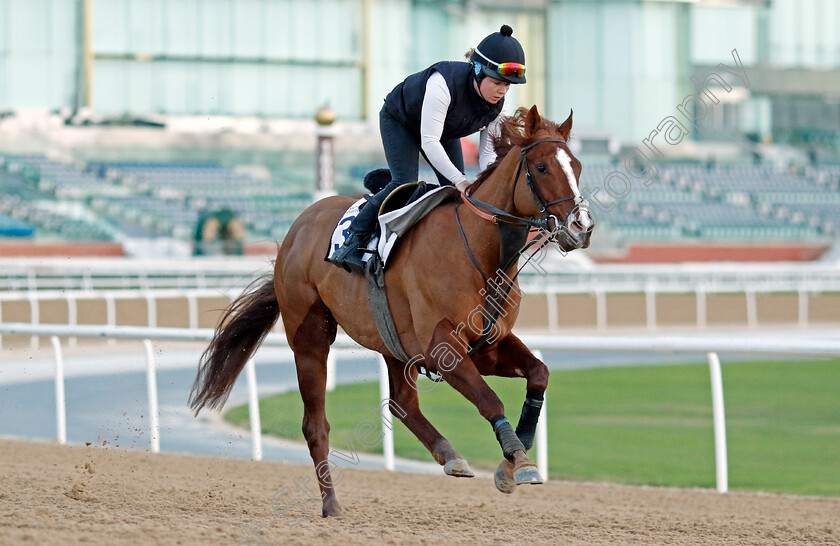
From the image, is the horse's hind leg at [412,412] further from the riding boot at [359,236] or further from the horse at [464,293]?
the riding boot at [359,236]

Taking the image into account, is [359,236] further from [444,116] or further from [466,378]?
[466,378]

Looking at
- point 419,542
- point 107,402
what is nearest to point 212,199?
point 107,402

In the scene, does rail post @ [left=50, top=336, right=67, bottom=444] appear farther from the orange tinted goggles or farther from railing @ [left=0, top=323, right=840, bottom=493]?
the orange tinted goggles

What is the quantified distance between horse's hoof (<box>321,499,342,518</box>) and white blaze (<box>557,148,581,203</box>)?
188 cm

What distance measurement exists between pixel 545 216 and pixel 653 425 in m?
5.69

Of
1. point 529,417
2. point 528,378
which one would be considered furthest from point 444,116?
point 529,417

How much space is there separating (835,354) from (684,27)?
32.2 m

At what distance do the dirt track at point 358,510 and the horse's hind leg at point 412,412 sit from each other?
0.32m

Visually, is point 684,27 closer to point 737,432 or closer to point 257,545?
point 737,432

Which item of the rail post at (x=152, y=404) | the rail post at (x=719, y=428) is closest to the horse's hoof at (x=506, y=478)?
the rail post at (x=719, y=428)

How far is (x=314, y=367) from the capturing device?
5504 millimetres

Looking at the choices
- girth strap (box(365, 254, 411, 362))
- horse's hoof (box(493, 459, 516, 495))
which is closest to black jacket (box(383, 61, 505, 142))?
girth strap (box(365, 254, 411, 362))

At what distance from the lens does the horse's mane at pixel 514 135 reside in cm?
439

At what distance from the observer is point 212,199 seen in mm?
26656
